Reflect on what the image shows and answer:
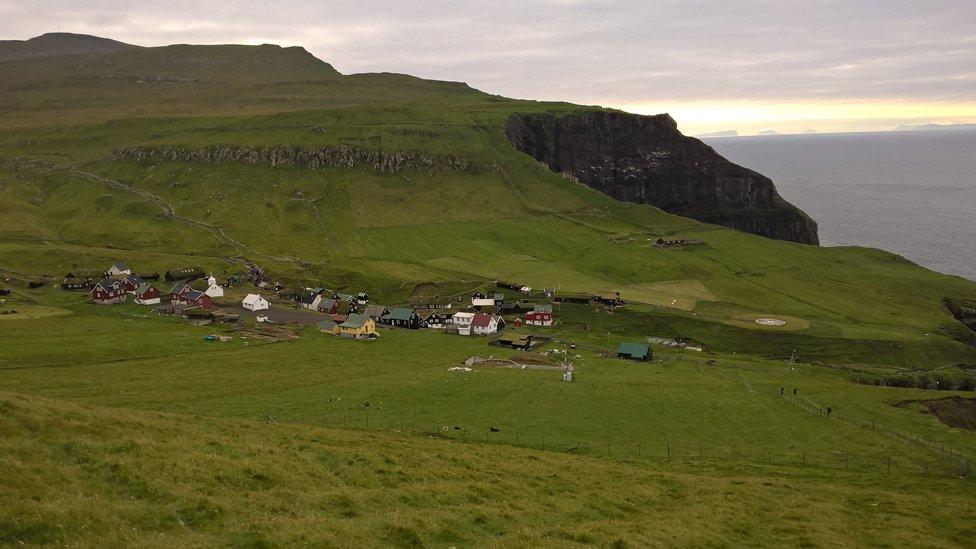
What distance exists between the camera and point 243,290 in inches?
5054

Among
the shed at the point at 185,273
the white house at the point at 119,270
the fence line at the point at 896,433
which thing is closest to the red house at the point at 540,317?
the fence line at the point at 896,433

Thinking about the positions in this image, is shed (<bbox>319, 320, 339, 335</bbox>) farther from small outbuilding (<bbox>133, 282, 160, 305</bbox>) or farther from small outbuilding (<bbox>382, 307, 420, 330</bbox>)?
small outbuilding (<bbox>133, 282, 160, 305</bbox>)

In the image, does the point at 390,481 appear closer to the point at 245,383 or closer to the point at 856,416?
the point at 245,383

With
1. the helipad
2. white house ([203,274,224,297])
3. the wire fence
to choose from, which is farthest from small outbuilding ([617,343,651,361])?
white house ([203,274,224,297])

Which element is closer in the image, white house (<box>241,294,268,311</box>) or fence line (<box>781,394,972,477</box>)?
fence line (<box>781,394,972,477</box>)

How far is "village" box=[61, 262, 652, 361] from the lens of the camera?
4129 inches

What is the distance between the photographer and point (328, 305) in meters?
118

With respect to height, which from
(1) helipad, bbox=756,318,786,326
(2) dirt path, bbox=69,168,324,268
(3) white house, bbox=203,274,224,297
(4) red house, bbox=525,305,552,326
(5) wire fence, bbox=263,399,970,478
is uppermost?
(2) dirt path, bbox=69,168,324,268

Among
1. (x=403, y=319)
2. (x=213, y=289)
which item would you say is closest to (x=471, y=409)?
(x=403, y=319)

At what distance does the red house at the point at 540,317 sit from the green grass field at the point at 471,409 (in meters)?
3.95

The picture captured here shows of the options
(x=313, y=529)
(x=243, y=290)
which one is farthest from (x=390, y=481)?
(x=243, y=290)

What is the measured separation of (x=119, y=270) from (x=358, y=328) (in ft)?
202

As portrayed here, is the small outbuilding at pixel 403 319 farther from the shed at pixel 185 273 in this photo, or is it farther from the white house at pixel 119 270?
the white house at pixel 119 270

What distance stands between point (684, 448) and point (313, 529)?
132 ft
